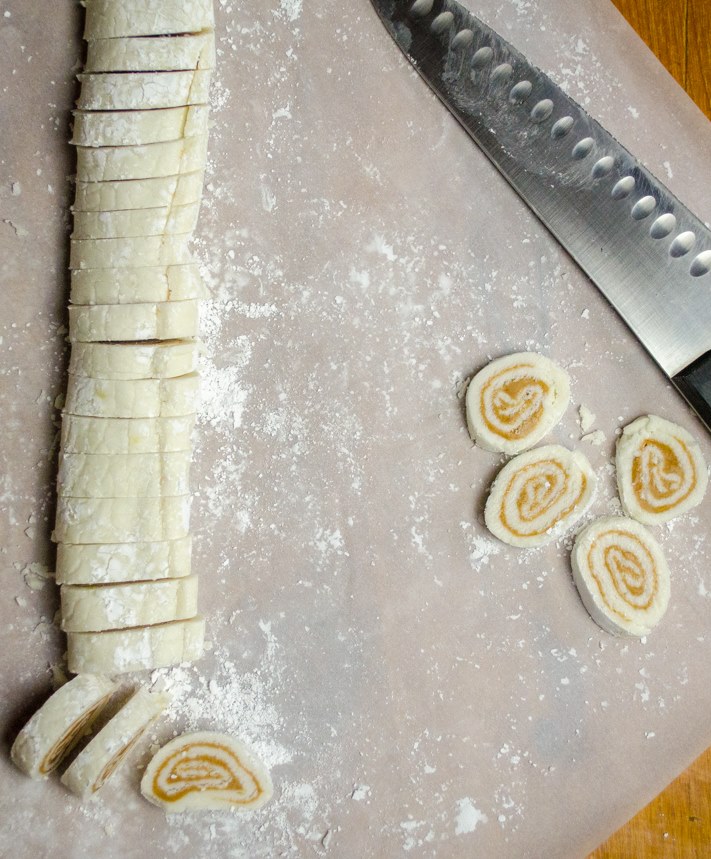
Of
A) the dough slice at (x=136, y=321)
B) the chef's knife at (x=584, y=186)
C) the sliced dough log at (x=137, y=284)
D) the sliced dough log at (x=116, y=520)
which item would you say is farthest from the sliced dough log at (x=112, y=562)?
the chef's knife at (x=584, y=186)

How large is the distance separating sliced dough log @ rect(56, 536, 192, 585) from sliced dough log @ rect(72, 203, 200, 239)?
34.9 inches

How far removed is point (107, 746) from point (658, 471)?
1.86m

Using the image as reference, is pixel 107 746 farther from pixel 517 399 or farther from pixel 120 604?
pixel 517 399

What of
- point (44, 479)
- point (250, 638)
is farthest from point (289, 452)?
point (44, 479)

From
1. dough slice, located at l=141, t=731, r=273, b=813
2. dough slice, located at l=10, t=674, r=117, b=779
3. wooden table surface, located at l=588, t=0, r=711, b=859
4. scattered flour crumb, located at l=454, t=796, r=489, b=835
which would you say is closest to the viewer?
dough slice, located at l=10, t=674, r=117, b=779

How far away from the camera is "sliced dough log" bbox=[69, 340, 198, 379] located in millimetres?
2270

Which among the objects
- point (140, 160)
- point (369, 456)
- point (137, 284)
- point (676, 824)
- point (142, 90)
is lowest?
point (676, 824)

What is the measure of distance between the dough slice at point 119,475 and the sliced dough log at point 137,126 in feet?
2.95

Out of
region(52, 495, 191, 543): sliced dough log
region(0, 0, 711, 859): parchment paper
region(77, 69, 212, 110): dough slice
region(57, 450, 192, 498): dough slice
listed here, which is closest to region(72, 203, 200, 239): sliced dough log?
region(0, 0, 711, 859): parchment paper

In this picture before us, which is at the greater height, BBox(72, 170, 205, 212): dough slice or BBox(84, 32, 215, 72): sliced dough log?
BBox(84, 32, 215, 72): sliced dough log

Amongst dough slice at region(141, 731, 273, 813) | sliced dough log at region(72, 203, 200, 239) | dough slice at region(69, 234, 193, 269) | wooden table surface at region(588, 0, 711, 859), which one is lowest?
wooden table surface at region(588, 0, 711, 859)

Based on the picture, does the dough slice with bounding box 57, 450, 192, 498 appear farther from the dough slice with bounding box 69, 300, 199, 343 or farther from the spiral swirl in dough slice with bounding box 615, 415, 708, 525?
the spiral swirl in dough slice with bounding box 615, 415, 708, 525

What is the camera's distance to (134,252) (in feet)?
7.48

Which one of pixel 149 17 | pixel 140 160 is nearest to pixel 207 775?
pixel 140 160
